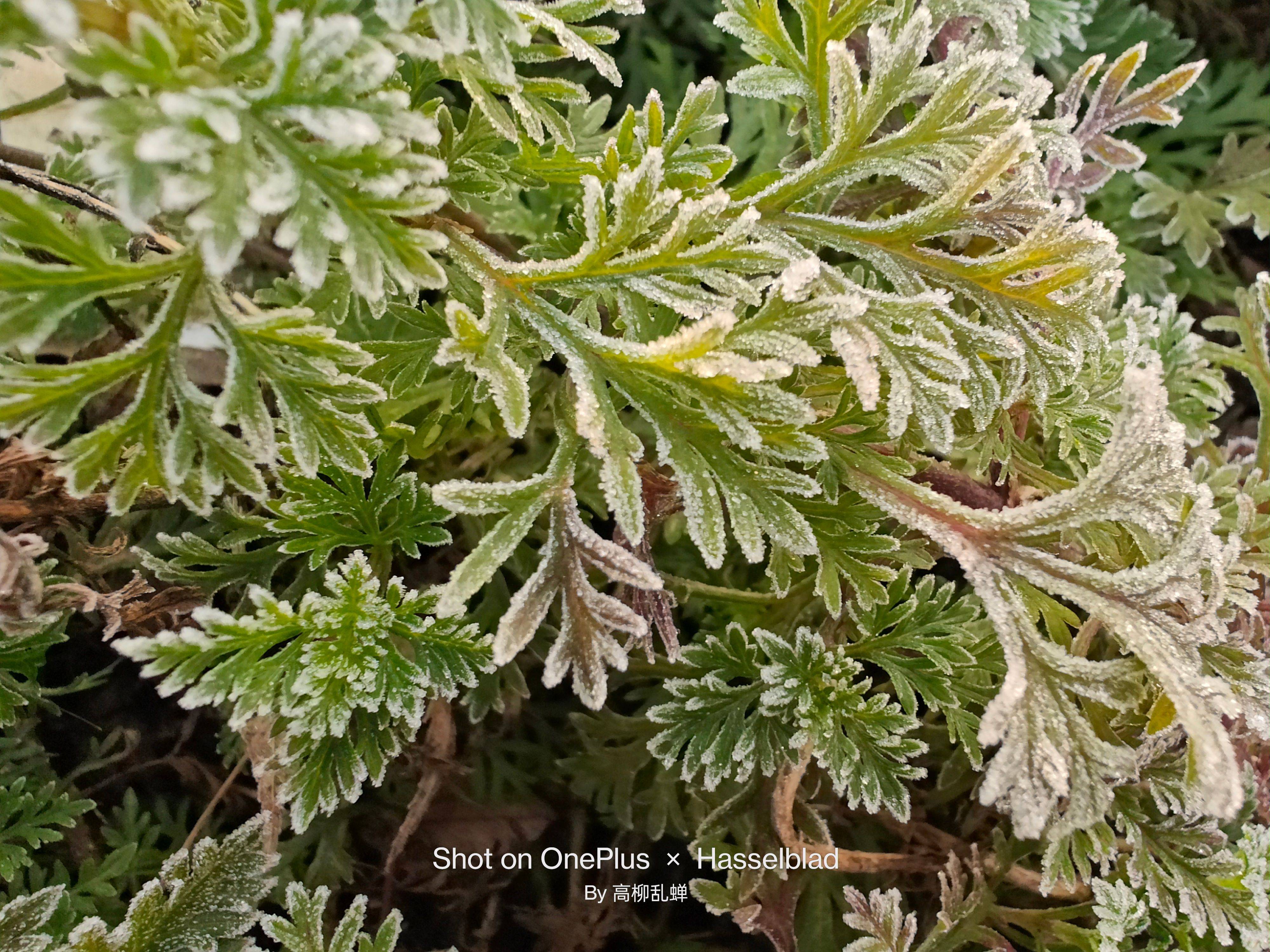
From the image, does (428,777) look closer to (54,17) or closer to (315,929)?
(315,929)

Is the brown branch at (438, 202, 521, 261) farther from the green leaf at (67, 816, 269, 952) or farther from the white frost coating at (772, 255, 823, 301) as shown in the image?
the green leaf at (67, 816, 269, 952)

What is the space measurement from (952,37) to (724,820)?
0.92 metres

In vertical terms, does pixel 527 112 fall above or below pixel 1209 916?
above

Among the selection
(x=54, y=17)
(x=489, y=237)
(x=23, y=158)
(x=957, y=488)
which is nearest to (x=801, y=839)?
(x=957, y=488)

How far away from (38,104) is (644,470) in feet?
2.40

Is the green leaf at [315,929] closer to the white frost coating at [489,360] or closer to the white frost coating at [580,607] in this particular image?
the white frost coating at [580,607]

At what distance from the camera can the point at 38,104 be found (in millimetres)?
920

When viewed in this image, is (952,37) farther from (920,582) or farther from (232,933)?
(232,933)

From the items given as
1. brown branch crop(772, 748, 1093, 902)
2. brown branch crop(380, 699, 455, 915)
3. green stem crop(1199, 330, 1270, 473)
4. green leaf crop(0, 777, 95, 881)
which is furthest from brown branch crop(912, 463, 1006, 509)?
green leaf crop(0, 777, 95, 881)

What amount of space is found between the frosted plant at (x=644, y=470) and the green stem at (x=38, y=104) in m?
0.05

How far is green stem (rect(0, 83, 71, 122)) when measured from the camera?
2.81ft

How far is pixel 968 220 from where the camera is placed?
727mm

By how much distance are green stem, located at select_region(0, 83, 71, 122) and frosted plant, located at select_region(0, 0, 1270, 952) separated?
52 millimetres

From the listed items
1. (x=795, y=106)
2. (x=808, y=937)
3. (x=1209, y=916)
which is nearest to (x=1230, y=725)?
(x=1209, y=916)
